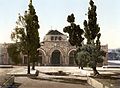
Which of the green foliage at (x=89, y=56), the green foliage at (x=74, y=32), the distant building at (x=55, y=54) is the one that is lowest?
the green foliage at (x=89, y=56)

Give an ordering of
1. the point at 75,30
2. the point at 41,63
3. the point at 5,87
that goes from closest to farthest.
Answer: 1. the point at 5,87
2. the point at 75,30
3. the point at 41,63

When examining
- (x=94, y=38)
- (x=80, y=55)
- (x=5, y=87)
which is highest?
(x=94, y=38)

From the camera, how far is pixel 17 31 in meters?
41.1

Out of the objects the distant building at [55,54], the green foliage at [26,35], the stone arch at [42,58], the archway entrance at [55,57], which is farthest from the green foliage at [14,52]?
the archway entrance at [55,57]

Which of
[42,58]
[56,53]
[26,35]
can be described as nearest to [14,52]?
[26,35]

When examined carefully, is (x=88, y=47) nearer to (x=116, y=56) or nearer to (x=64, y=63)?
(x=64, y=63)

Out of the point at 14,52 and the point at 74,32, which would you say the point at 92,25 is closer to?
the point at 74,32

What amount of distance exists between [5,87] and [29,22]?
57.0 feet

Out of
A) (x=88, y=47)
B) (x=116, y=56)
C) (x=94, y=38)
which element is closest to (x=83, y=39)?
(x=94, y=38)

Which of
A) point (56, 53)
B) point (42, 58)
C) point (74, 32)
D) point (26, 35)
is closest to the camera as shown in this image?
point (26, 35)

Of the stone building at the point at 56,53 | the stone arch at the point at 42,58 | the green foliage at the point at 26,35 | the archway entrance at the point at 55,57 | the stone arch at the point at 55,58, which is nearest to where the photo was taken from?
the green foliage at the point at 26,35

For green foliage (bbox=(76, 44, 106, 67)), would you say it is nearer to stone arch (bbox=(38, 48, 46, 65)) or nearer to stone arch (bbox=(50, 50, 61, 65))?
stone arch (bbox=(50, 50, 61, 65))

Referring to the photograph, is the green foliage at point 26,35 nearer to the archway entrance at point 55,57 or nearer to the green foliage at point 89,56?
the green foliage at point 89,56

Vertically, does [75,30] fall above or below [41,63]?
above
